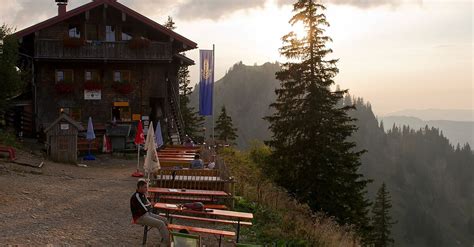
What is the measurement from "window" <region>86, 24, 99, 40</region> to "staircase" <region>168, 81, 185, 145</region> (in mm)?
6238

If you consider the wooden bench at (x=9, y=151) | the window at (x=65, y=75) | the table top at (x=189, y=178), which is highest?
the window at (x=65, y=75)

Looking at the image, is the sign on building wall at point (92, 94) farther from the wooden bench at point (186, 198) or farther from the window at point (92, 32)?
the wooden bench at point (186, 198)

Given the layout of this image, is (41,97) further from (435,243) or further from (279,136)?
(435,243)

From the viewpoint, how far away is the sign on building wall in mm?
30244

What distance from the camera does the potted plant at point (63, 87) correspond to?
2947 centimetres

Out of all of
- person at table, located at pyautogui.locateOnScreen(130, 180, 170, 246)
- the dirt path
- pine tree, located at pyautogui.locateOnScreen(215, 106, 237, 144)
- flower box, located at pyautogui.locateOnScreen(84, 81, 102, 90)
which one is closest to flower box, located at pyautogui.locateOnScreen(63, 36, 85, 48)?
flower box, located at pyautogui.locateOnScreen(84, 81, 102, 90)

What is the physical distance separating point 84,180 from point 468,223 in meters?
160

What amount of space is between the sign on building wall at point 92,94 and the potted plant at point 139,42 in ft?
13.0

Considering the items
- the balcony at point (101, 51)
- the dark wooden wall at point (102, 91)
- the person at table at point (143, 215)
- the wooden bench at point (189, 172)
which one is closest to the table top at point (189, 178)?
the wooden bench at point (189, 172)

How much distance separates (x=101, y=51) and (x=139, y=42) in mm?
2586

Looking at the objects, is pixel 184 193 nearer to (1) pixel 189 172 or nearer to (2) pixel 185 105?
(1) pixel 189 172

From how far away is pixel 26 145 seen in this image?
26672 millimetres

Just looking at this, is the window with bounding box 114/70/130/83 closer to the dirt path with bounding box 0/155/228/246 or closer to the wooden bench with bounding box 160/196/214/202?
the dirt path with bounding box 0/155/228/246

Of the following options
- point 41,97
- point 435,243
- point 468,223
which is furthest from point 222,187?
point 468,223
